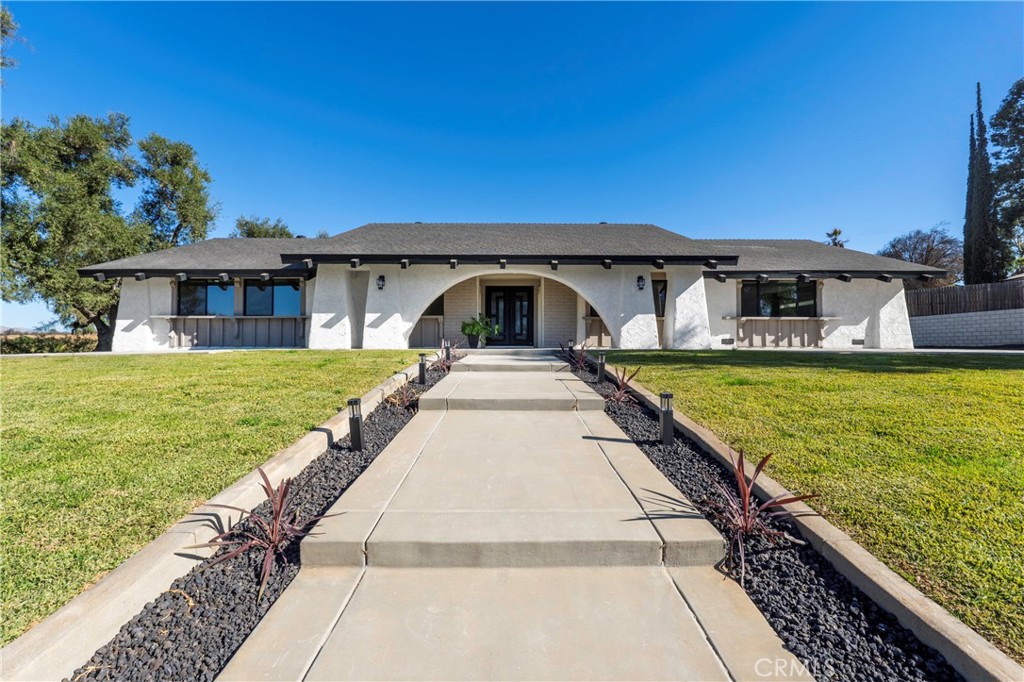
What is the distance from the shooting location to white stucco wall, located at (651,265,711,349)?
476 inches

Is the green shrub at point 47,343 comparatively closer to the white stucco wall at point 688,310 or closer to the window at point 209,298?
the window at point 209,298

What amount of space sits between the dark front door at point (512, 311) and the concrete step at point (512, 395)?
8.10m

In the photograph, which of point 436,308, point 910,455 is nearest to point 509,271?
point 436,308

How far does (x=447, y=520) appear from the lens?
2.35 metres

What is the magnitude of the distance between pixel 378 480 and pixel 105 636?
60.5 inches

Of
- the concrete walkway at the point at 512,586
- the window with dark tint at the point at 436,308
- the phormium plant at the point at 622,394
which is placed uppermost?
the window with dark tint at the point at 436,308

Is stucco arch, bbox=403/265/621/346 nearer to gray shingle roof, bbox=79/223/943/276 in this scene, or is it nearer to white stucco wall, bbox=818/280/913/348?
gray shingle roof, bbox=79/223/943/276

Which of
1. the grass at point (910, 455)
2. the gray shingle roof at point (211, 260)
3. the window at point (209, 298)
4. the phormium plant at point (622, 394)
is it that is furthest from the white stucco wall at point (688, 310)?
the window at point (209, 298)

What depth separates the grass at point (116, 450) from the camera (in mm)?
1875

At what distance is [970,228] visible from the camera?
20.8 meters

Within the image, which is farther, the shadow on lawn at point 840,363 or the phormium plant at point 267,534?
the shadow on lawn at point 840,363

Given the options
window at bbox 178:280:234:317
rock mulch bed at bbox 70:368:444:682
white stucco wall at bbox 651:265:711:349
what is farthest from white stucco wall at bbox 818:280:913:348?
window at bbox 178:280:234:317

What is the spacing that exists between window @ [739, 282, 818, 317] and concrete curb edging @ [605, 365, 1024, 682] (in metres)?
13.2

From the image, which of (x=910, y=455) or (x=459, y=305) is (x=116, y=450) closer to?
(x=910, y=455)
